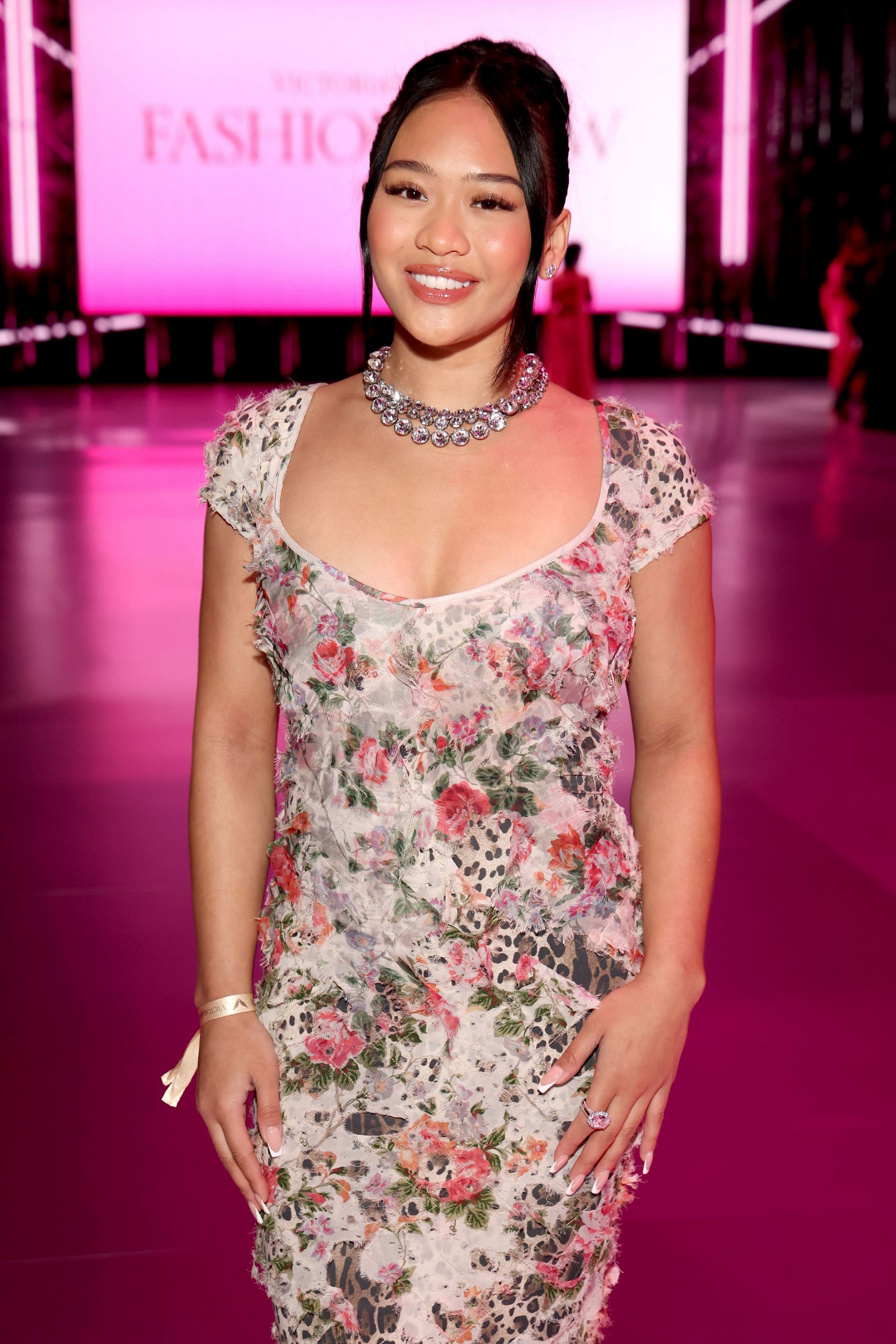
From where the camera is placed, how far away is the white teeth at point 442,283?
1419 mm

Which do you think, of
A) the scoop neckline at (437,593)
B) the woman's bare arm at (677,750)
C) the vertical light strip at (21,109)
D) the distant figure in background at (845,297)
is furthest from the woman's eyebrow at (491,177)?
the vertical light strip at (21,109)

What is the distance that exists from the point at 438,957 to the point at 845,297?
556 inches

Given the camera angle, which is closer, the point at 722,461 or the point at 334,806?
the point at 334,806

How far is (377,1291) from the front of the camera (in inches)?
54.8

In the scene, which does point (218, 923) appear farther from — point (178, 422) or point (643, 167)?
point (643, 167)

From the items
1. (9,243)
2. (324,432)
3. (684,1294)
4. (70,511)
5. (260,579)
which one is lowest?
(684,1294)

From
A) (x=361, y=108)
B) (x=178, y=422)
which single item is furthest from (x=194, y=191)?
(x=178, y=422)

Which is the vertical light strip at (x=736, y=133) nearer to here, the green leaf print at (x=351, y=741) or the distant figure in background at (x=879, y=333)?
the distant figure in background at (x=879, y=333)

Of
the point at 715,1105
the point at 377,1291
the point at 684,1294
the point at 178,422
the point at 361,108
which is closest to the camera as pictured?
the point at 377,1291

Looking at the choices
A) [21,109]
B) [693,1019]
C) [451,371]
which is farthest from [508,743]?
[21,109]

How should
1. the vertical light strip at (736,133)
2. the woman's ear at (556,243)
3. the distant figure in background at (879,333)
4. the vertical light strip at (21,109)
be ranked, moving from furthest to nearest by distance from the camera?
the vertical light strip at (736,133)
the vertical light strip at (21,109)
the distant figure in background at (879,333)
the woman's ear at (556,243)

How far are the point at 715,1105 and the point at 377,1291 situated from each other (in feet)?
5.60

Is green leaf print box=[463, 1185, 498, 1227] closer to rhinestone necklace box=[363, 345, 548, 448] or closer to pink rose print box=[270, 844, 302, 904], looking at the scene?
pink rose print box=[270, 844, 302, 904]

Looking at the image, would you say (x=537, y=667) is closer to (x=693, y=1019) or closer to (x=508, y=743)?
(x=508, y=743)
